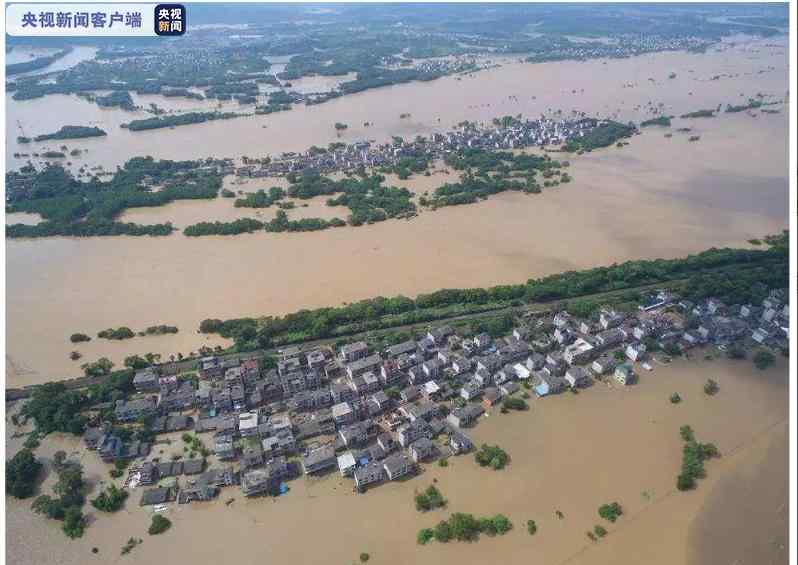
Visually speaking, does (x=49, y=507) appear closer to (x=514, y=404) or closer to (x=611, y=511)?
(x=514, y=404)

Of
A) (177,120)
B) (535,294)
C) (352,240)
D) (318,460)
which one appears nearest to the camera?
(318,460)

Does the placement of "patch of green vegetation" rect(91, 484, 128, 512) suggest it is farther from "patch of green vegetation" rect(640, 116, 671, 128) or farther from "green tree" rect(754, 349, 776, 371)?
"patch of green vegetation" rect(640, 116, 671, 128)

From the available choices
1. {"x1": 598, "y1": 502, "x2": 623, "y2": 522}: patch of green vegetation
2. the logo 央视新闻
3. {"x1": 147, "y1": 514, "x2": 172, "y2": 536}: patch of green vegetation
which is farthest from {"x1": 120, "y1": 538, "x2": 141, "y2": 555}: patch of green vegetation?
the logo 央视新闻

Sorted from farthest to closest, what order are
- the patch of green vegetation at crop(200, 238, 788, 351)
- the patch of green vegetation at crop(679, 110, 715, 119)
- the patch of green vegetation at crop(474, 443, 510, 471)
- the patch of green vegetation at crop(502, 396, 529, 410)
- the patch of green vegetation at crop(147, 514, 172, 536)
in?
1. the patch of green vegetation at crop(679, 110, 715, 119)
2. the patch of green vegetation at crop(200, 238, 788, 351)
3. the patch of green vegetation at crop(502, 396, 529, 410)
4. the patch of green vegetation at crop(474, 443, 510, 471)
5. the patch of green vegetation at crop(147, 514, 172, 536)

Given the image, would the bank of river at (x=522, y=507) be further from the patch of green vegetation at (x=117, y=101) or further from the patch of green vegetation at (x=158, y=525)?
the patch of green vegetation at (x=117, y=101)

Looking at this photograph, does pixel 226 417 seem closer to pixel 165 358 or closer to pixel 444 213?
pixel 165 358

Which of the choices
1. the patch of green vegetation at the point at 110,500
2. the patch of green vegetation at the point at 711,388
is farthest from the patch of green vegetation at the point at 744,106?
the patch of green vegetation at the point at 110,500

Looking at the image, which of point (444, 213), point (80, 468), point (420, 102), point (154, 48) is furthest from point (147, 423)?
point (154, 48)

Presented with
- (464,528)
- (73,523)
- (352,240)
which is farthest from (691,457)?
(352,240)
